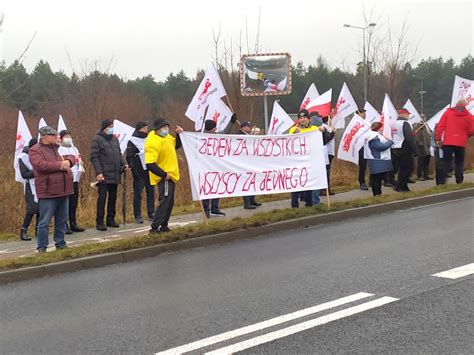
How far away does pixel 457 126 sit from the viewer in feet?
41.7

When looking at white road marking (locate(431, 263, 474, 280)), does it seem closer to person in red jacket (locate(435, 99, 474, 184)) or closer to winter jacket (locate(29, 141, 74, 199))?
winter jacket (locate(29, 141, 74, 199))

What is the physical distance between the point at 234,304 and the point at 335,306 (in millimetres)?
976

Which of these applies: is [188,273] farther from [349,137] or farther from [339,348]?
[349,137]

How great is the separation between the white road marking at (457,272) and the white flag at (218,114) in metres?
5.94

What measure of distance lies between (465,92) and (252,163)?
6824 mm

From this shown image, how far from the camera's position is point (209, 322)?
4.80 m

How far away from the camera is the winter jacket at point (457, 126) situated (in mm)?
12695

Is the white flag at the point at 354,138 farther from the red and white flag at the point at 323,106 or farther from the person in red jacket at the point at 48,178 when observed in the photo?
the person in red jacket at the point at 48,178

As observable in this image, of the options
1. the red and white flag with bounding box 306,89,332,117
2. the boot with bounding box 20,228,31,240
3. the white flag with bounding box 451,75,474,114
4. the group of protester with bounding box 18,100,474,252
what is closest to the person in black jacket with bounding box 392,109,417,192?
the group of protester with bounding box 18,100,474,252

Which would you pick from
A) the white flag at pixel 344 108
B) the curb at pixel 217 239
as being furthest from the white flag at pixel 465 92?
the white flag at pixel 344 108

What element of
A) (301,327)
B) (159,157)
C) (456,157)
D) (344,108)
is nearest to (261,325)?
(301,327)

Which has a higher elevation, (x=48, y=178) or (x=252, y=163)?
(x=252, y=163)

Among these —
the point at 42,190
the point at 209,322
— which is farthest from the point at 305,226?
the point at 209,322

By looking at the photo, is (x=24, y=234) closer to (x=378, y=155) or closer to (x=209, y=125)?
(x=209, y=125)
